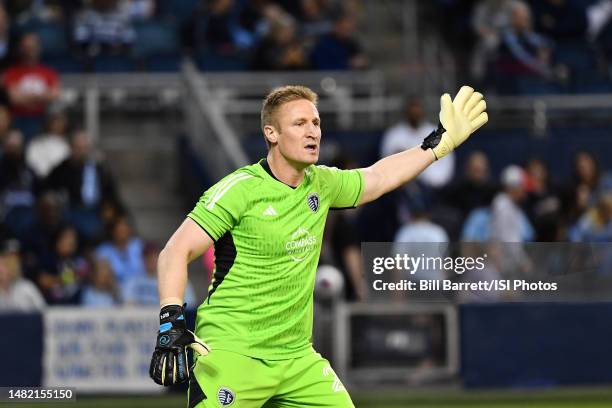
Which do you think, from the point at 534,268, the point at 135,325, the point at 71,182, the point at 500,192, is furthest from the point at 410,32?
the point at 534,268

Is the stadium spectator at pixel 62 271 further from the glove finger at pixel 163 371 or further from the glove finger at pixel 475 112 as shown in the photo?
the glove finger at pixel 163 371

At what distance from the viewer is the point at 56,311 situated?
43.9ft

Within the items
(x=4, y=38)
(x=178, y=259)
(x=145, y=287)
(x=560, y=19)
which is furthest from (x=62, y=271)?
(x=178, y=259)

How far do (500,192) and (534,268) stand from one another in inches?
310

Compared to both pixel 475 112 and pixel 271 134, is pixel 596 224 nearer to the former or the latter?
pixel 475 112

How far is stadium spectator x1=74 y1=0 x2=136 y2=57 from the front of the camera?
16859 mm

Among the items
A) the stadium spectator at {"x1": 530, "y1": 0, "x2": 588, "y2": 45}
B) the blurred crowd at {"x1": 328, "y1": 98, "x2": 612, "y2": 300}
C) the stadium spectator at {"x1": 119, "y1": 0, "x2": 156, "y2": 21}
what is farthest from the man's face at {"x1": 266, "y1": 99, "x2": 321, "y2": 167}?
the stadium spectator at {"x1": 530, "y1": 0, "x2": 588, "y2": 45}

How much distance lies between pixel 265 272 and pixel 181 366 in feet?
2.29

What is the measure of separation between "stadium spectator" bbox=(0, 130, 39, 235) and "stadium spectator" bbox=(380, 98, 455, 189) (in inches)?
148

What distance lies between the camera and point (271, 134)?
22.0 ft

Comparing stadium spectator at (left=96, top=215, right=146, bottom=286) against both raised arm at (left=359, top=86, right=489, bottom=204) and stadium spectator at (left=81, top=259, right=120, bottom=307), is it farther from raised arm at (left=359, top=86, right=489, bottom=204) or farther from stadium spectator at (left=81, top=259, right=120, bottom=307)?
raised arm at (left=359, top=86, right=489, bottom=204)

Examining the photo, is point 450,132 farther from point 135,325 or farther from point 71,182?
point 71,182

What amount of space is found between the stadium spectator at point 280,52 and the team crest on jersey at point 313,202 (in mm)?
10042

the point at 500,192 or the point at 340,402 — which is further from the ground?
the point at 500,192
